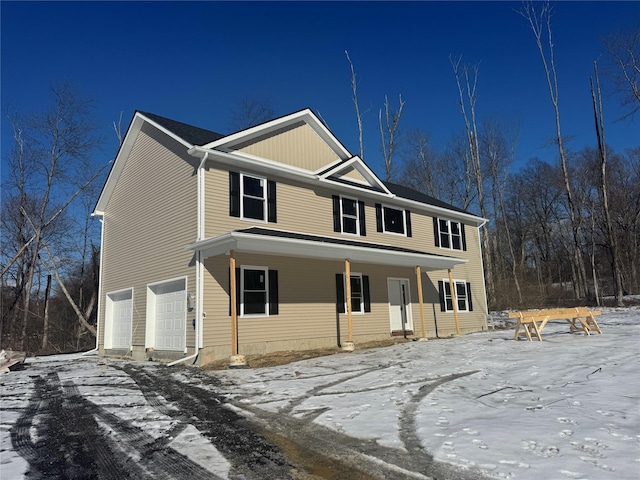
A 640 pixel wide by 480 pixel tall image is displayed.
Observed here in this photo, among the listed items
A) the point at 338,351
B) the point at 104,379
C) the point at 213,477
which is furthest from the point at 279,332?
the point at 213,477

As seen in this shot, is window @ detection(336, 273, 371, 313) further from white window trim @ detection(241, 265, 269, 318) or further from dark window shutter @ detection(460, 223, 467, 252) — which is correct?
dark window shutter @ detection(460, 223, 467, 252)

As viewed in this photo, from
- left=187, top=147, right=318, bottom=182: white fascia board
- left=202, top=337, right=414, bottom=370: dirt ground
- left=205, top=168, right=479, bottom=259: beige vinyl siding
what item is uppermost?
left=187, top=147, right=318, bottom=182: white fascia board

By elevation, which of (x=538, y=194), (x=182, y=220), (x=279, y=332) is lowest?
(x=279, y=332)

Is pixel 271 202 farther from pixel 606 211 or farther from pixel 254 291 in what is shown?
pixel 606 211

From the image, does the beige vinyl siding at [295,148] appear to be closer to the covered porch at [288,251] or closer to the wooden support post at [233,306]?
the covered porch at [288,251]

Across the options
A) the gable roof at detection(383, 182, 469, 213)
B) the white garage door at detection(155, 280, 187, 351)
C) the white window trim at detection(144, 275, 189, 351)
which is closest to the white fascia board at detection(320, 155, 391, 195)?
the gable roof at detection(383, 182, 469, 213)

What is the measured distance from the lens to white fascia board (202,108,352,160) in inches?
465

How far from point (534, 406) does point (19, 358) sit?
1249 cm

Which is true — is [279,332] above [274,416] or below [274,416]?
above

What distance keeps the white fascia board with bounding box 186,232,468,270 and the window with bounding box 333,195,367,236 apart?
1482 mm

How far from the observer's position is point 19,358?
37.6 feet

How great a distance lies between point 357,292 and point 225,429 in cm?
980

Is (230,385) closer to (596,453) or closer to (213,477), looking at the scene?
(213,477)

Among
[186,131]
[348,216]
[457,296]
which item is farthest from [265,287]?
[457,296]
